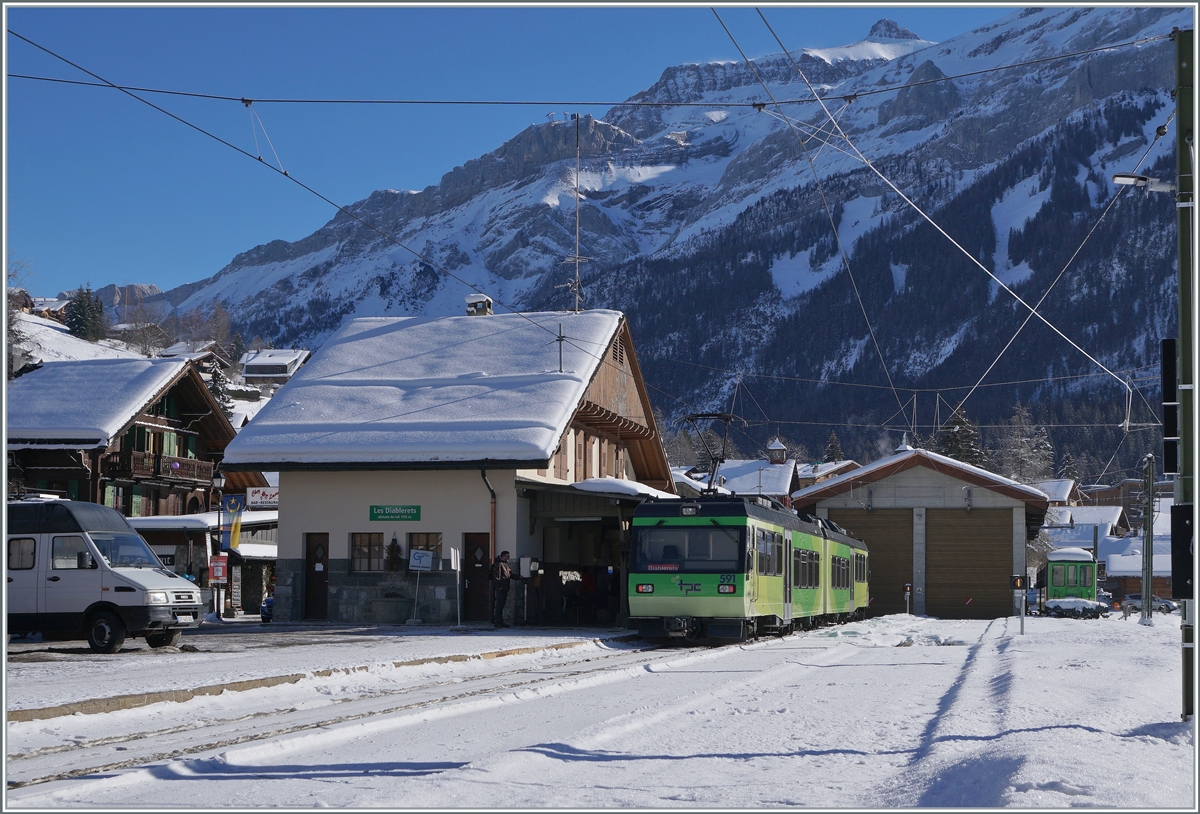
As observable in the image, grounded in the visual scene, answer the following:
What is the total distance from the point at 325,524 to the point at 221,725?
19961 millimetres

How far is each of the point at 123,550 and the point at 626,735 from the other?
13413 millimetres

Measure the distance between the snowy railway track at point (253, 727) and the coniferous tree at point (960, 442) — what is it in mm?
66583

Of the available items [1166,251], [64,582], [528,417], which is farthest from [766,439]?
[64,582]

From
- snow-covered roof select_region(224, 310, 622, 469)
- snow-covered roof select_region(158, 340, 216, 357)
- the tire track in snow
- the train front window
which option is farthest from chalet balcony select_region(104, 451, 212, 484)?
snow-covered roof select_region(158, 340, 216, 357)

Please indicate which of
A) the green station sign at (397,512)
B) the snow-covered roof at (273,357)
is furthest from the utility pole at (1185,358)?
the snow-covered roof at (273,357)

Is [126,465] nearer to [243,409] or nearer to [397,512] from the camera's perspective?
[397,512]

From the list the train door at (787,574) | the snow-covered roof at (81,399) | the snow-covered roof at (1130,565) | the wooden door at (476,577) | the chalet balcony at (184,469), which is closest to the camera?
the train door at (787,574)

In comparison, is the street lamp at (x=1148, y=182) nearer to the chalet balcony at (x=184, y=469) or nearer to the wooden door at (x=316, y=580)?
the wooden door at (x=316, y=580)

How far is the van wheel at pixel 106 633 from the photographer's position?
1956 centimetres

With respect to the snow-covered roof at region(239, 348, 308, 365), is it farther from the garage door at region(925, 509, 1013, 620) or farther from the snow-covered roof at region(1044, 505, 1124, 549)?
Answer: the garage door at region(925, 509, 1013, 620)

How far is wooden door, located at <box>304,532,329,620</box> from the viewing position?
99.7ft

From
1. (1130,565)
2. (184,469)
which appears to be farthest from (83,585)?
(1130,565)

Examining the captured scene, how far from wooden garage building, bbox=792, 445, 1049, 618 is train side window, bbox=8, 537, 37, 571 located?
31.3 meters

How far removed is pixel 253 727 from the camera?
34.1 ft
